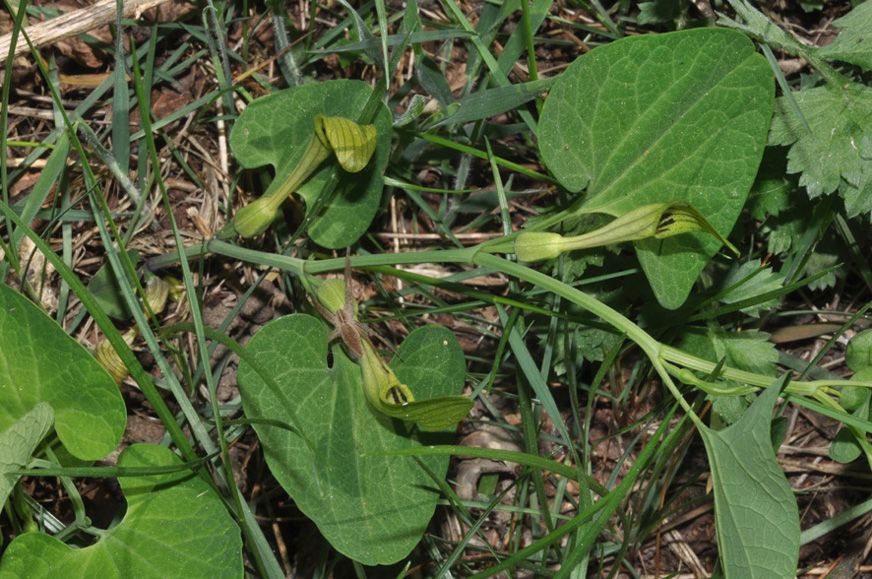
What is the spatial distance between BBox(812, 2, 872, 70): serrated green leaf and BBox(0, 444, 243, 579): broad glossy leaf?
74.0 inches

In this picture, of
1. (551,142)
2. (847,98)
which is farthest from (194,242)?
(847,98)

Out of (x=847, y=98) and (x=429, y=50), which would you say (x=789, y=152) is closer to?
(x=847, y=98)

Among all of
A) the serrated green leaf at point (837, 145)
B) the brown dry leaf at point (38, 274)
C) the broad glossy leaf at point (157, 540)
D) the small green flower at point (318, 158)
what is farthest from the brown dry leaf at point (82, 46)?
the serrated green leaf at point (837, 145)

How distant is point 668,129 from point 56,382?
1488 mm

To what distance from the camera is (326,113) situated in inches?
73.9

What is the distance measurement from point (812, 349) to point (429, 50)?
1.54 m

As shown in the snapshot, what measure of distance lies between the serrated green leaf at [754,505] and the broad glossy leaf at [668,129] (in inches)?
16.3

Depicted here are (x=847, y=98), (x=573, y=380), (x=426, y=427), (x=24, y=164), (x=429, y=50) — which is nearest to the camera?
(x=426, y=427)

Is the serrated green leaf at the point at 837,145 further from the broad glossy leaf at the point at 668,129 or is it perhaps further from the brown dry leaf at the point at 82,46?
the brown dry leaf at the point at 82,46

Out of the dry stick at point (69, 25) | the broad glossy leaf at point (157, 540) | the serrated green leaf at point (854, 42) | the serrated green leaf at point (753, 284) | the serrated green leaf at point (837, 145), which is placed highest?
the dry stick at point (69, 25)

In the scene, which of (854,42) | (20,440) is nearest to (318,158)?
(20,440)

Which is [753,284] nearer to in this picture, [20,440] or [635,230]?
[635,230]

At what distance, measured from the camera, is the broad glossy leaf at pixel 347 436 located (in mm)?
1695

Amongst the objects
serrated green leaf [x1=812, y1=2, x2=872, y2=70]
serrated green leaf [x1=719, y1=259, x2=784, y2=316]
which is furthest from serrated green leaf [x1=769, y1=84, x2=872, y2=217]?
serrated green leaf [x1=719, y1=259, x2=784, y2=316]
